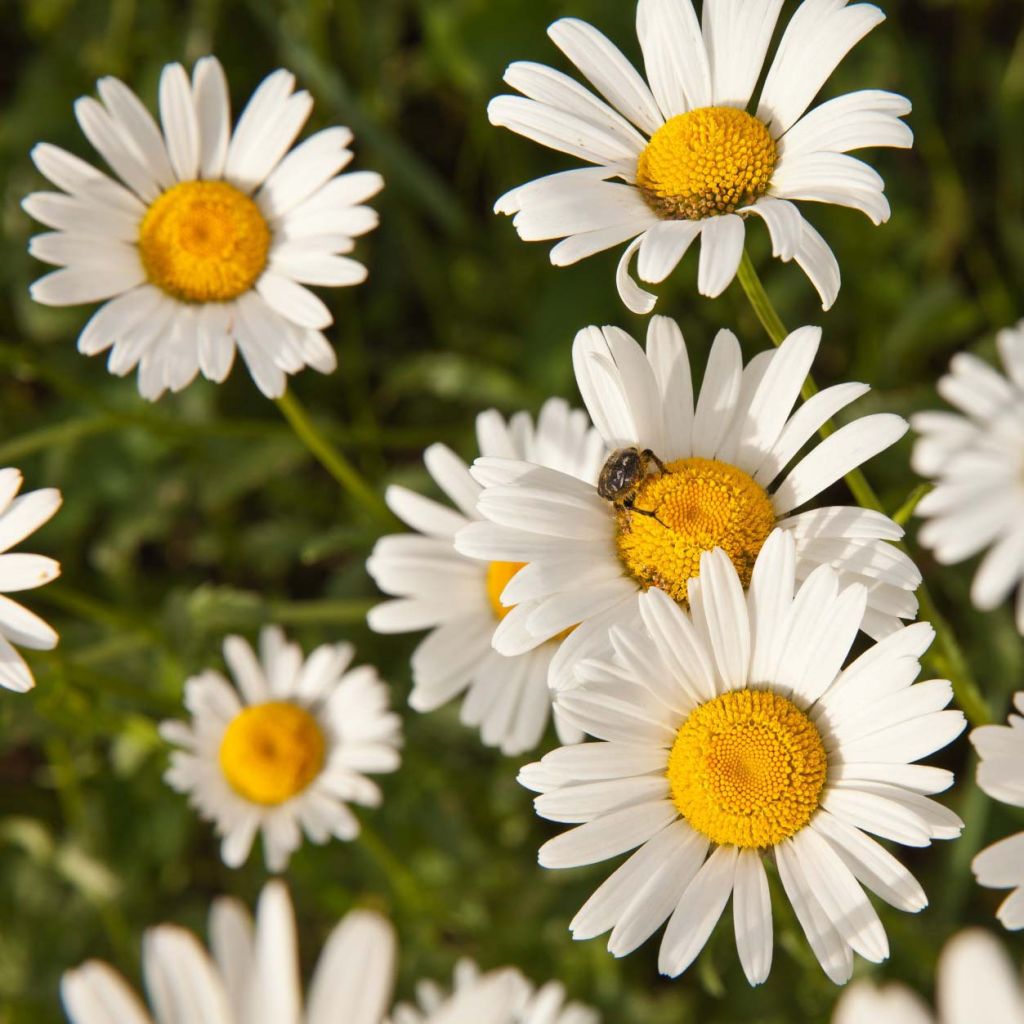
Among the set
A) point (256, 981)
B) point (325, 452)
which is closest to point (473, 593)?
point (325, 452)

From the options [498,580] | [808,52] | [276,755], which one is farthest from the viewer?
[276,755]

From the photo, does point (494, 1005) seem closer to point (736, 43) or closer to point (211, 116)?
point (736, 43)

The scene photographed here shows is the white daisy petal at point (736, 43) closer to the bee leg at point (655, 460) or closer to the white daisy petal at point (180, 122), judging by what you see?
the bee leg at point (655, 460)

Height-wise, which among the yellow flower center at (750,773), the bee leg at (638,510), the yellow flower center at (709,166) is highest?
the yellow flower center at (709,166)

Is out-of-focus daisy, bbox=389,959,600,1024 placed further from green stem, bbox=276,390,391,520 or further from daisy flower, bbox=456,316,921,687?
green stem, bbox=276,390,391,520

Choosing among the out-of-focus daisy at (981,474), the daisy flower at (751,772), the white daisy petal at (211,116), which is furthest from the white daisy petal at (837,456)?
the white daisy petal at (211,116)

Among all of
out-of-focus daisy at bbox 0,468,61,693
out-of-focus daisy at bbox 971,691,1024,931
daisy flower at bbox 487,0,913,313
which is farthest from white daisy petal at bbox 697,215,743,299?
out-of-focus daisy at bbox 0,468,61,693
